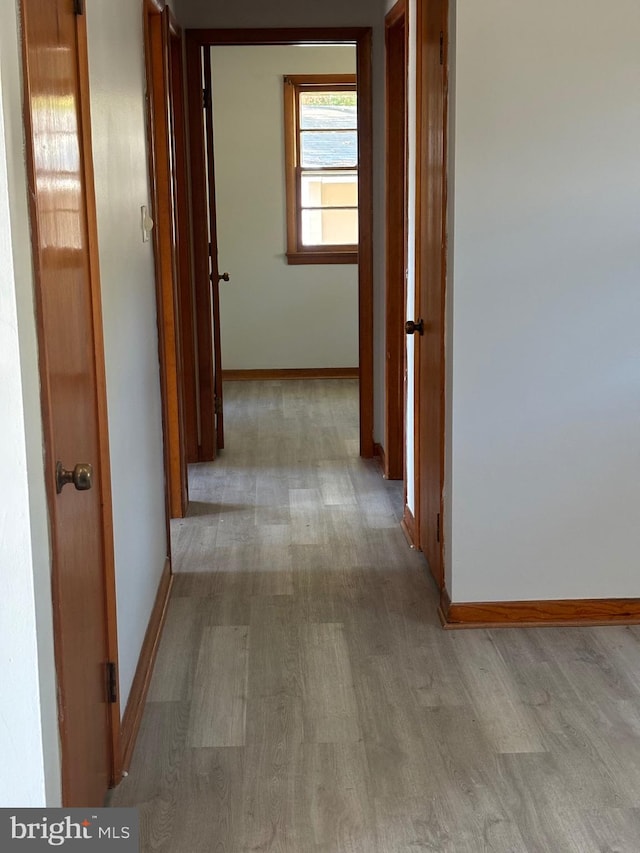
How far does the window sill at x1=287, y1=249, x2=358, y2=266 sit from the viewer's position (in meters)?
8.07

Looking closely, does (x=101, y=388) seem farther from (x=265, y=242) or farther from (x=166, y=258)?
(x=265, y=242)

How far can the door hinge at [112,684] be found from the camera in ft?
7.98

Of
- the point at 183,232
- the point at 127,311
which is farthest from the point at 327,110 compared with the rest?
the point at 127,311

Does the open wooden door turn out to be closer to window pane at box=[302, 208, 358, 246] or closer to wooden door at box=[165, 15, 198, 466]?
wooden door at box=[165, 15, 198, 466]

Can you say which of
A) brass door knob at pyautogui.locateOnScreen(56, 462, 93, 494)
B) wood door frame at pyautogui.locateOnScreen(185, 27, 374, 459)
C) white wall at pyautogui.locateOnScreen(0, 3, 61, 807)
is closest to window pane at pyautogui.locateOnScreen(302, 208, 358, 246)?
wood door frame at pyautogui.locateOnScreen(185, 27, 374, 459)

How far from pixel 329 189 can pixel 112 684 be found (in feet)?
20.0

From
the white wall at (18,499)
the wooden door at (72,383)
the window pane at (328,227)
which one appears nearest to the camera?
the white wall at (18,499)

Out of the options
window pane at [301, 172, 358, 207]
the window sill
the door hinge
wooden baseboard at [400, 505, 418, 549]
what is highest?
window pane at [301, 172, 358, 207]

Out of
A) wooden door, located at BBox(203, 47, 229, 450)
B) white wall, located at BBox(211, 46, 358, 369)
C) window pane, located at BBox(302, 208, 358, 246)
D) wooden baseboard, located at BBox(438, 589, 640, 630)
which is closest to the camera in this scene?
wooden baseboard, located at BBox(438, 589, 640, 630)

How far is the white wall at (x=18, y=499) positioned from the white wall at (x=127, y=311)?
0.88 metres

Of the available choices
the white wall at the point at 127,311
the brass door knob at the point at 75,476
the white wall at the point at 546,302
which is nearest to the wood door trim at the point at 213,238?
the white wall at the point at 127,311

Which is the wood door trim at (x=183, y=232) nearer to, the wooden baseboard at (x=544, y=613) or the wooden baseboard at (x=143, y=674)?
the wooden baseboard at (x=143, y=674)

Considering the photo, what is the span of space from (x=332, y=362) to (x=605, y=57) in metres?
5.27

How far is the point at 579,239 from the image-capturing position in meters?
3.24
